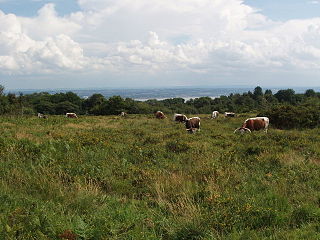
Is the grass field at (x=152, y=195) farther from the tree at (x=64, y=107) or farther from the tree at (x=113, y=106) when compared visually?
the tree at (x=64, y=107)

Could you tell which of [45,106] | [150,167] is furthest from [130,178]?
[45,106]

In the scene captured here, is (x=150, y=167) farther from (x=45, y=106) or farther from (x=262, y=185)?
(x=45, y=106)

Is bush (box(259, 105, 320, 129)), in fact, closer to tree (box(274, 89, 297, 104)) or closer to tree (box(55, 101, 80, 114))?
tree (box(274, 89, 297, 104))

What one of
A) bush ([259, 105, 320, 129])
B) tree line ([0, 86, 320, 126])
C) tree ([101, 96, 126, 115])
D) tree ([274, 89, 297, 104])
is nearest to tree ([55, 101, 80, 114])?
tree line ([0, 86, 320, 126])

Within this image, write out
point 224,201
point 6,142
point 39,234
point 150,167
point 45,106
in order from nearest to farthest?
point 39,234 < point 224,201 < point 150,167 < point 6,142 < point 45,106

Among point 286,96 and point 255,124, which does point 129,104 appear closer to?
point 286,96

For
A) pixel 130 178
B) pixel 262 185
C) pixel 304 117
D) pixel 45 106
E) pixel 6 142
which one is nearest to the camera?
pixel 262 185

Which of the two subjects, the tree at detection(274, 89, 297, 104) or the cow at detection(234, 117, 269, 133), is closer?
the cow at detection(234, 117, 269, 133)

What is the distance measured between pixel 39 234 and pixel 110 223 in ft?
3.40

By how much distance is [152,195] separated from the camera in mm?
6512

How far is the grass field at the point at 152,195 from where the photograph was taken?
4.47 metres

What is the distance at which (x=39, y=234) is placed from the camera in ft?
13.4

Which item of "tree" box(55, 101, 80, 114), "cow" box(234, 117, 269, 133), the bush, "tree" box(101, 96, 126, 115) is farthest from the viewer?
"tree" box(55, 101, 80, 114)

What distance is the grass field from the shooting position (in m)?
4.47
